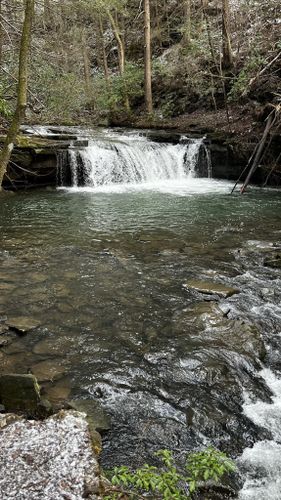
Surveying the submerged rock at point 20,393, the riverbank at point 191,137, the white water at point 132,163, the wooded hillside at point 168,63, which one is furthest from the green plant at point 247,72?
the submerged rock at point 20,393

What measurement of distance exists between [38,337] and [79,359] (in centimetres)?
64

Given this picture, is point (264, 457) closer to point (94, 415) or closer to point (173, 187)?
point (94, 415)

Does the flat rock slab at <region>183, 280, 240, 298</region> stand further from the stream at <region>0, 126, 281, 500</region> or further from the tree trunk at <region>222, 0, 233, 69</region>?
the tree trunk at <region>222, 0, 233, 69</region>

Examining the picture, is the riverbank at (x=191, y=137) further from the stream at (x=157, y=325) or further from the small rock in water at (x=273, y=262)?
the small rock in water at (x=273, y=262)

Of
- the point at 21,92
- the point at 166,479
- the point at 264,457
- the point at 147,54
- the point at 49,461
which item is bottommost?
the point at 264,457

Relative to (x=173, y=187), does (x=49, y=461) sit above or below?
below

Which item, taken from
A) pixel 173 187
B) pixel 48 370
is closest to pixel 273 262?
pixel 48 370

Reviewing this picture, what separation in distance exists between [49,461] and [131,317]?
2.92 metres

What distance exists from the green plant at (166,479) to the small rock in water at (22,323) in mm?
2321

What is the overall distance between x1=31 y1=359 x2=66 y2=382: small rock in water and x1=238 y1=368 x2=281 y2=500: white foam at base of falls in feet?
5.87

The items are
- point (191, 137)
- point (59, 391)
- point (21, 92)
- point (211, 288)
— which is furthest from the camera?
point (191, 137)

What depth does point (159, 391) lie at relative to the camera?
152 inches

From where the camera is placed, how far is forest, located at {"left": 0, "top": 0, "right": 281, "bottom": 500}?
2711 mm

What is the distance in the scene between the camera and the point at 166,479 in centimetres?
241
